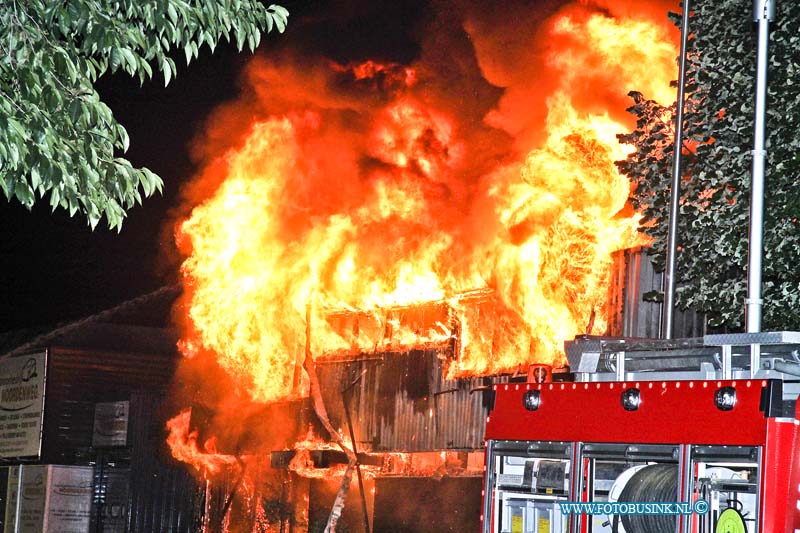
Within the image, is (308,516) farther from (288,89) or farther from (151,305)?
(151,305)

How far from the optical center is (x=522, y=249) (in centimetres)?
2048

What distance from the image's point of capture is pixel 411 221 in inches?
964

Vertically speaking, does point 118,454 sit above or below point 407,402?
below

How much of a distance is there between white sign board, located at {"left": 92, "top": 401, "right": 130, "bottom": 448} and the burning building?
92.6 inches

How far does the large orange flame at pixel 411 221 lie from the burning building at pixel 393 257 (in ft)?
0.12

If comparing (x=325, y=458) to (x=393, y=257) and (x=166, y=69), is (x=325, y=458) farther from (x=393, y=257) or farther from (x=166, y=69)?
(x=166, y=69)

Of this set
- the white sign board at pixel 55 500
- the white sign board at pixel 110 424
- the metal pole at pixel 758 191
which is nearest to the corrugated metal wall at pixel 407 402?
the white sign board at pixel 110 424

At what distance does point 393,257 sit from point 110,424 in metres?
11.5

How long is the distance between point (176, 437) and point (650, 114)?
16560 mm

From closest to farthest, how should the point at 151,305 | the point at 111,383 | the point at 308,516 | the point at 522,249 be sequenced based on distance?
the point at 522,249 → the point at 308,516 → the point at 111,383 → the point at 151,305

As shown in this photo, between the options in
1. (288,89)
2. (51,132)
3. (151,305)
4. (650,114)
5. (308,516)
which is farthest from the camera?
(151,305)

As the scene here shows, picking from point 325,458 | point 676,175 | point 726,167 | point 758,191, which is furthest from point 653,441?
point 325,458

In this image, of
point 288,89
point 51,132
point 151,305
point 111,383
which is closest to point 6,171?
point 51,132

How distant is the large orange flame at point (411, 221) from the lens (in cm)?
1964
